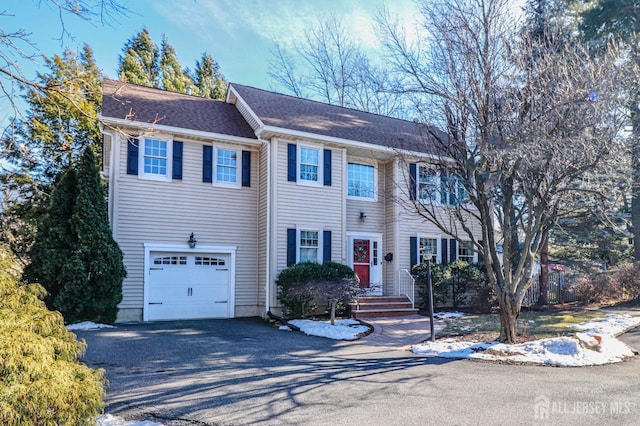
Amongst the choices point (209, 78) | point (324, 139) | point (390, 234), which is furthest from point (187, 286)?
point (209, 78)

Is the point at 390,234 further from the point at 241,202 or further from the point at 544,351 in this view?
the point at 544,351

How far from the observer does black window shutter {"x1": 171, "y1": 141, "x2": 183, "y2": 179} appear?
12528mm

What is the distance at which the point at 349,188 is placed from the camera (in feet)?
48.8

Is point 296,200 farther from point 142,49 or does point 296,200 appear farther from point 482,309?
point 142,49

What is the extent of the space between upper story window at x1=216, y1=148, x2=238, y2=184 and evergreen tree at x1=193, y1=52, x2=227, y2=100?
45.9 feet

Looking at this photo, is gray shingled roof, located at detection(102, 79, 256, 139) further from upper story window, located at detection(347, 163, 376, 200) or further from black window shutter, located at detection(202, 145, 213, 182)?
upper story window, located at detection(347, 163, 376, 200)

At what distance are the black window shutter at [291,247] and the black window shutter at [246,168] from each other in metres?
2.17

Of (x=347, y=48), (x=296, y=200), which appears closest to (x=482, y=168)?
(x=296, y=200)

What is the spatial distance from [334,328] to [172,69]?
68.2 feet

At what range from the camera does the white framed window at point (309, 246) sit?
1330 cm

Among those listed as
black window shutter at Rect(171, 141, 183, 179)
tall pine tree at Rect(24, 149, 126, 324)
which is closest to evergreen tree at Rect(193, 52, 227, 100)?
black window shutter at Rect(171, 141, 183, 179)

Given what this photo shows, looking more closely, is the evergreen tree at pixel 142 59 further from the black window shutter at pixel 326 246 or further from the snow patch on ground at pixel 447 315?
the snow patch on ground at pixel 447 315

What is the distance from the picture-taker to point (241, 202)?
13.5 metres

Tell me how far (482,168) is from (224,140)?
308 inches
